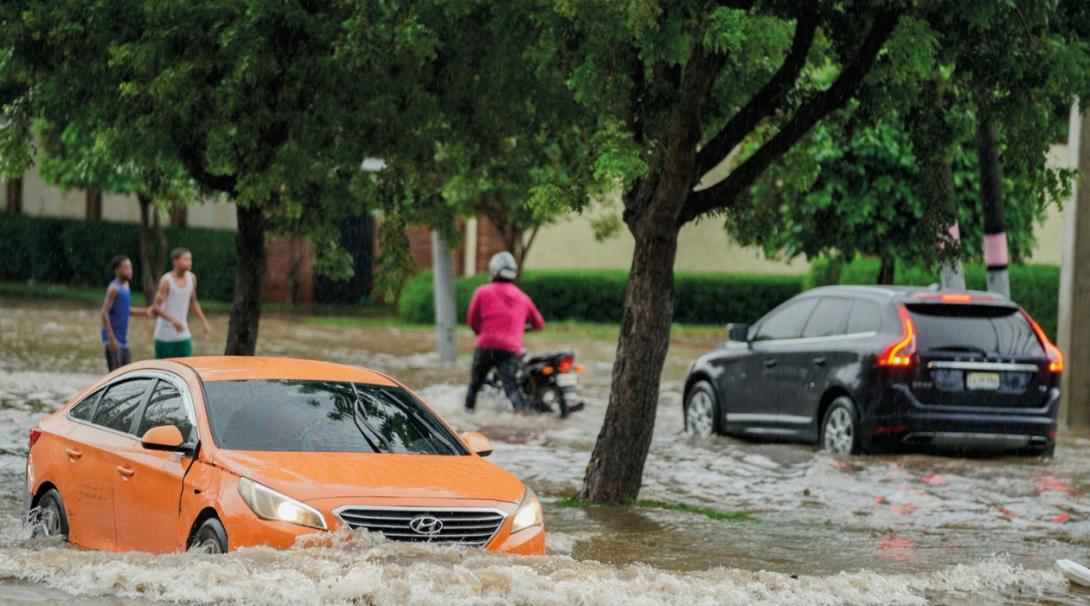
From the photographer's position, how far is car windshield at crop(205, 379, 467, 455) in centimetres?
897

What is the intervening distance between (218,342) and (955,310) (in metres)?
15.6

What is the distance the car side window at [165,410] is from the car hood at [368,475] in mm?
672

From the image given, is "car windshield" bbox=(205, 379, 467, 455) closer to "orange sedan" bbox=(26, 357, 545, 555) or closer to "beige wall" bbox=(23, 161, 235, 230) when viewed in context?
"orange sedan" bbox=(26, 357, 545, 555)

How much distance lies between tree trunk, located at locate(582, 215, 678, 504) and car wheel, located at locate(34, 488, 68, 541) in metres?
4.40

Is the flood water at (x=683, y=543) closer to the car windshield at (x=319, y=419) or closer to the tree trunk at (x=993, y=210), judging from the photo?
the car windshield at (x=319, y=419)

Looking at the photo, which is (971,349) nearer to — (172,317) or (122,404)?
(172,317)

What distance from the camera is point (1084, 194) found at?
65.4 feet

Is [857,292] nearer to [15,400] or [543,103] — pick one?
[543,103]

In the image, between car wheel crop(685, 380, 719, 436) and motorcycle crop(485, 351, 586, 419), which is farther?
motorcycle crop(485, 351, 586, 419)

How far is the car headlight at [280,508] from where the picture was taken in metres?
7.98

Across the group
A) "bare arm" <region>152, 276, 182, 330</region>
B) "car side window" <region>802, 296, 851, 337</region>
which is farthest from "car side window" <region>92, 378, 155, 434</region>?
"car side window" <region>802, 296, 851, 337</region>

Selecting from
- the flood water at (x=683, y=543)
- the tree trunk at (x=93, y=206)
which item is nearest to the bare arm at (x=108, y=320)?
the flood water at (x=683, y=543)

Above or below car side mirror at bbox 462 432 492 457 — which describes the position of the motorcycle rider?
above

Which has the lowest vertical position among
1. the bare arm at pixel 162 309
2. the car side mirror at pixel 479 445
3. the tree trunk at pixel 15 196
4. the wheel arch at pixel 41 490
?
the wheel arch at pixel 41 490
